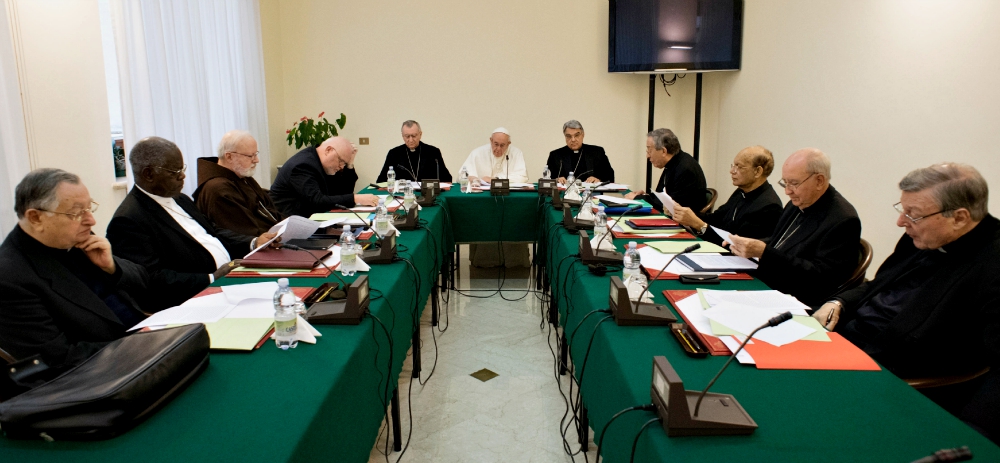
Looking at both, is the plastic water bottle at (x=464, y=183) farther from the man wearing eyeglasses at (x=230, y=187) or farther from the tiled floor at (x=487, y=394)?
the man wearing eyeglasses at (x=230, y=187)

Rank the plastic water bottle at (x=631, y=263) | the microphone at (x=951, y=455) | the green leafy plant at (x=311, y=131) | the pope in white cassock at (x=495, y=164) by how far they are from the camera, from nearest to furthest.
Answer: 1. the microphone at (x=951, y=455)
2. the plastic water bottle at (x=631, y=263)
3. the pope in white cassock at (x=495, y=164)
4. the green leafy plant at (x=311, y=131)

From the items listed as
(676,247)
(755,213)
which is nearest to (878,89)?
(755,213)

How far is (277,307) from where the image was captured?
1505mm

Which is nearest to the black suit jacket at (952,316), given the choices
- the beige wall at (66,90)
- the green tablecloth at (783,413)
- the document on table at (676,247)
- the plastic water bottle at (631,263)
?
the green tablecloth at (783,413)

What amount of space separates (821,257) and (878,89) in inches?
89.3

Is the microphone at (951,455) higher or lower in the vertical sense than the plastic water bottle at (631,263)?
higher

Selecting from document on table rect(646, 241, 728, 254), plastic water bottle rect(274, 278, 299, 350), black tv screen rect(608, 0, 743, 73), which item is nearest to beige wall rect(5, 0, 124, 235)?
plastic water bottle rect(274, 278, 299, 350)

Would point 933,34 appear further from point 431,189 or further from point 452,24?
point 452,24

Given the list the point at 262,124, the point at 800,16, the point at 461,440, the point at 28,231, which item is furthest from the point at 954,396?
the point at 262,124

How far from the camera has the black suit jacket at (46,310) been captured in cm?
140

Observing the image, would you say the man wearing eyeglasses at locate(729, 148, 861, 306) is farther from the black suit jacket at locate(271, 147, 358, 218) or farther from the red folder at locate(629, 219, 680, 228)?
the black suit jacket at locate(271, 147, 358, 218)

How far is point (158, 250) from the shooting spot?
90.9 inches

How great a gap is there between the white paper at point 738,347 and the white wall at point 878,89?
2413mm

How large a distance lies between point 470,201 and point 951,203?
123 inches
